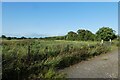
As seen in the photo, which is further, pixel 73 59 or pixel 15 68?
pixel 73 59

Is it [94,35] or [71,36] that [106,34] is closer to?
[94,35]

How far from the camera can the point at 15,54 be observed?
8.93 metres

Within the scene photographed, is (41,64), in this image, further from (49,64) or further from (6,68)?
(6,68)

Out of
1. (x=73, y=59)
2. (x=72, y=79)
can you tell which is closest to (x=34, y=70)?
(x=72, y=79)

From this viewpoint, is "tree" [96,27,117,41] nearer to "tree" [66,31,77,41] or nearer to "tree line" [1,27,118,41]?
"tree line" [1,27,118,41]

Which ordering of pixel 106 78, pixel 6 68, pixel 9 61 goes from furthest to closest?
pixel 106 78, pixel 9 61, pixel 6 68

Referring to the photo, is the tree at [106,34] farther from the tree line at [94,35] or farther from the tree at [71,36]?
the tree at [71,36]

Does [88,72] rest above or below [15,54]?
below

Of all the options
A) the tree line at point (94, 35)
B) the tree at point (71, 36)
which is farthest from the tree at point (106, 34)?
the tree at point (71, 36)

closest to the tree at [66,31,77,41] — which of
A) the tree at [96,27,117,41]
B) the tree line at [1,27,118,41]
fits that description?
the tree line at [1,27,118,41]

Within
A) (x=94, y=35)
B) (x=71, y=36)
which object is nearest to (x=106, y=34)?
(x=94, y=35)

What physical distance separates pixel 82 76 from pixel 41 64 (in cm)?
155

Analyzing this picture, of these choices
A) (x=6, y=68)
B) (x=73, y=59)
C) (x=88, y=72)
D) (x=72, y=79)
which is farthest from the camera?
(x=73, y=59)

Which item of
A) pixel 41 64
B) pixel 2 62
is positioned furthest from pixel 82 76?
pixel 2 62
